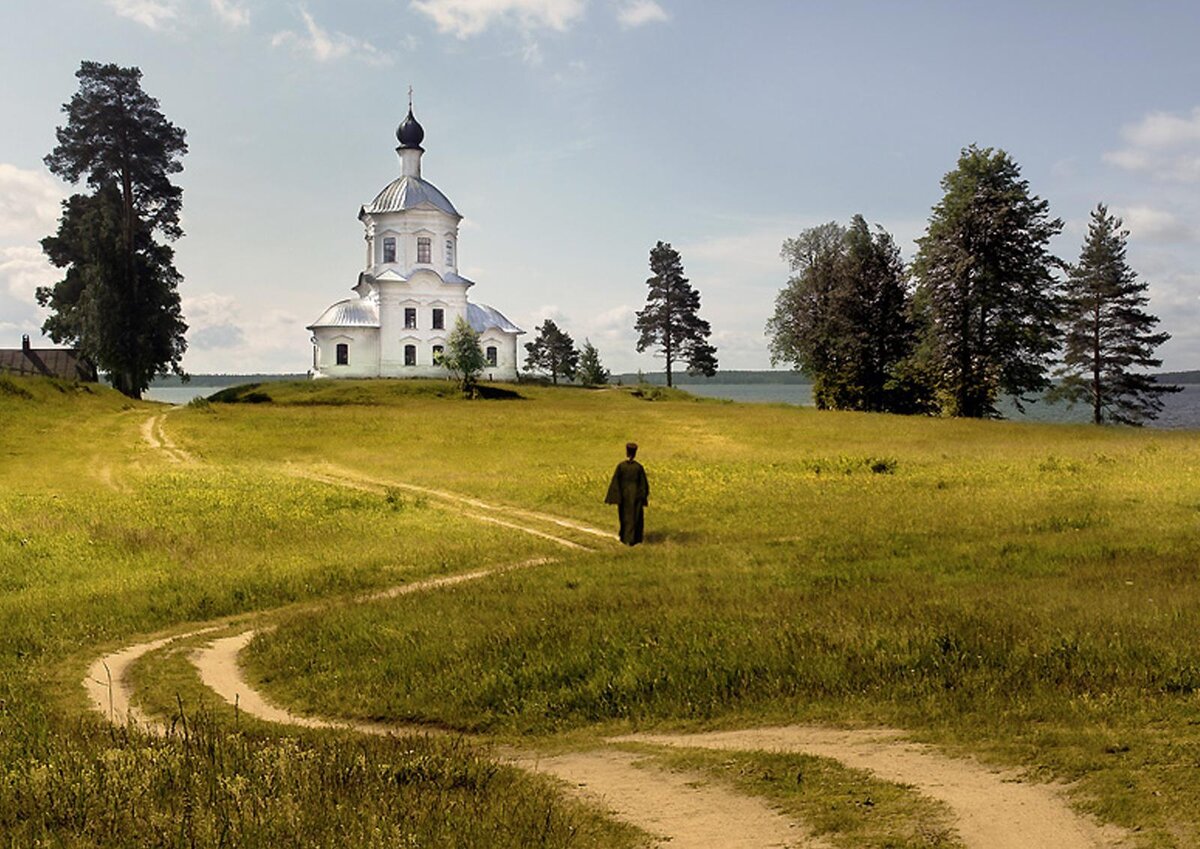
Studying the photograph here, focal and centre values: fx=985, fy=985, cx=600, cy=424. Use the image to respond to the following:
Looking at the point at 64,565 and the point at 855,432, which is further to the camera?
the point at 855,432

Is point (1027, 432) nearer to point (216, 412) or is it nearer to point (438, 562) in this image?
point (438, 562)

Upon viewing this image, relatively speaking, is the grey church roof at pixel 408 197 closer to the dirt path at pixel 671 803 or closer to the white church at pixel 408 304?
the white church at pixel 408 304

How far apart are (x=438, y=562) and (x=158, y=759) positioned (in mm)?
11691

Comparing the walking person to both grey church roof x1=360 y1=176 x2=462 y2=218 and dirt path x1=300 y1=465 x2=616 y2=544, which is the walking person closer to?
dirt path x1=300 y1=465 x2=616 y2=544

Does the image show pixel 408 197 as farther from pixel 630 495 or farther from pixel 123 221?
pixel 630 495

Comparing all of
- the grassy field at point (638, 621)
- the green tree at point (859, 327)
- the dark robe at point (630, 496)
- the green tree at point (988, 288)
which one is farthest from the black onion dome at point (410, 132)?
the dark robe at point (630, 496)

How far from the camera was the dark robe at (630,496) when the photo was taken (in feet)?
68.0

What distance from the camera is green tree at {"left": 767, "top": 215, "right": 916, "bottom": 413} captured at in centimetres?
7100

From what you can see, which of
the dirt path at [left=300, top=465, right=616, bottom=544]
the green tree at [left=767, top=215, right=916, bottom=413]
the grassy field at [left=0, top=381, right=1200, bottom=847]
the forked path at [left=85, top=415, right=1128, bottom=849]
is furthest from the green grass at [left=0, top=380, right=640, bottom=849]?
the green tree at [left=767, top=215, right=916, bottom=413]

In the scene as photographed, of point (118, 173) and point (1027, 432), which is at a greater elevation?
point (118, 173)

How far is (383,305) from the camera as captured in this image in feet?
280

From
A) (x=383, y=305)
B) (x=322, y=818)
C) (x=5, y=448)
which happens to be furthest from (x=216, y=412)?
(x=322, y=818)

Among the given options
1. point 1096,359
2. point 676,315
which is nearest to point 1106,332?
point 1096,359

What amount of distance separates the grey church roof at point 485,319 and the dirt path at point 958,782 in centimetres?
7963
